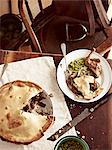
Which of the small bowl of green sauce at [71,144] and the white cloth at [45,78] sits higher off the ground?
the white cloth at [45,78]

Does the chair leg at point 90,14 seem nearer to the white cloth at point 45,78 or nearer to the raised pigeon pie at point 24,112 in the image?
the white cloth at point 45,78

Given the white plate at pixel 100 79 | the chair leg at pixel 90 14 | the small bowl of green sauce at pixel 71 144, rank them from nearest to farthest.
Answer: the small bowl of green sauce at pixel 71 144, the white plate at pixel 100 79, the chair leg at pixel 90 14

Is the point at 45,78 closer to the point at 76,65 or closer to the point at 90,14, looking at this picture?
the point at 76,65

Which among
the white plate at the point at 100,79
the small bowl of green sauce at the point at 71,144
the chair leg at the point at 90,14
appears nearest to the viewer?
the small bowl of green sauce at the point at 71,144

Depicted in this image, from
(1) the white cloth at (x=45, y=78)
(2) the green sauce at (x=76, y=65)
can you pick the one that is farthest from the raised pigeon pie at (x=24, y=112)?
(2) the green sauce at (x=76, y=65)

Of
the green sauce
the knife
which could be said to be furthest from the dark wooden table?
the green sauce

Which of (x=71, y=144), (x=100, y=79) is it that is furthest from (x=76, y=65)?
(x=71, y=144)
